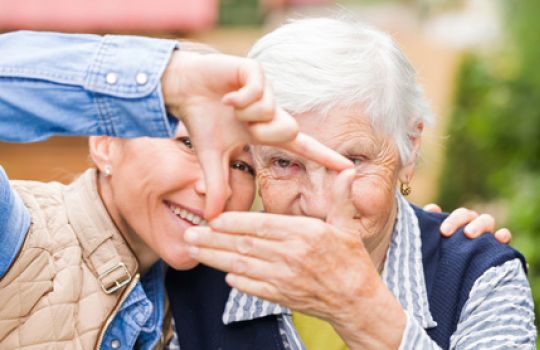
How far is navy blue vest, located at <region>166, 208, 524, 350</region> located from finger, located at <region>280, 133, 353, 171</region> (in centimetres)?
73

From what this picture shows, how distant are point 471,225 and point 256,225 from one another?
0.96 m

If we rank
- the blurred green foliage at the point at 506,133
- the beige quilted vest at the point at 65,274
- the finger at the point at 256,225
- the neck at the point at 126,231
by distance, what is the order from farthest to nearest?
the blurred green foliage at the point at 506,133 < the neck at the point at 126,231 < the beige quilted vest at the point at 65,274 < the finger at the point at 256,225

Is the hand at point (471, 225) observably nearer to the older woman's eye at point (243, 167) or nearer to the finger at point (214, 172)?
the older woman's eye at point (243, 167)

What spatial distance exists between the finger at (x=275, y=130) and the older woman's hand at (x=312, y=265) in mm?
224

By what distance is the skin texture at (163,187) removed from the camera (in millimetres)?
2543

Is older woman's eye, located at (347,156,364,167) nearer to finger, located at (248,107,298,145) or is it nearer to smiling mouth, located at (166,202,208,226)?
smiling mouth, located at (166,202,208,226)

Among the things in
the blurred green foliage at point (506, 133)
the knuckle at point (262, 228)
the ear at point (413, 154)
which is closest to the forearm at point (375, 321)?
the knuckle at point (262, 228)

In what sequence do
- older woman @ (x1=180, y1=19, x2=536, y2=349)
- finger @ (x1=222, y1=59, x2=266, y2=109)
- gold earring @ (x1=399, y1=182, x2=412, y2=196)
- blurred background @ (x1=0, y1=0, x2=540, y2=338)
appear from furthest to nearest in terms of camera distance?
1. blurred background @ (x1=0, y1=0, x2=540, y2=338)
2. gold earring @ (x1=399, y1=182, x2=412, y2=196)
3. older woman @ (x1=180, y1=19, x2=536, y2=349)
4. finger @ (x1=222, y1=59, x2=266, y2=109)

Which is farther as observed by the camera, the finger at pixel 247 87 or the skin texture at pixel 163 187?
the skin texture at pixel 163 187

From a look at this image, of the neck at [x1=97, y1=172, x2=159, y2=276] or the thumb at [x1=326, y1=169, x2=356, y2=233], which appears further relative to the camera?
the neck at [x1=97, y1=172, x2=159, y2=276]

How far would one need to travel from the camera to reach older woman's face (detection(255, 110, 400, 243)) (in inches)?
98.3

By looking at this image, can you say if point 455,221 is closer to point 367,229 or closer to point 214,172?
point 367,229

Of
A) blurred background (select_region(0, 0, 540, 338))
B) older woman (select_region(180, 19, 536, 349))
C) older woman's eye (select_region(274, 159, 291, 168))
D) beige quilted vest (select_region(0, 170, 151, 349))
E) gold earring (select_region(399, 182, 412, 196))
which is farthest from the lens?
blurred background (select_region(0, 0, 540, 338))

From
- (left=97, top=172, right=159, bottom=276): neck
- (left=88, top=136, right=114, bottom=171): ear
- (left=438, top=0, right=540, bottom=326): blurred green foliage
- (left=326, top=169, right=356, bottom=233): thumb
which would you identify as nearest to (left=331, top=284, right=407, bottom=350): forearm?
(left=326, top=169, right=356, bottom=233): thumb
